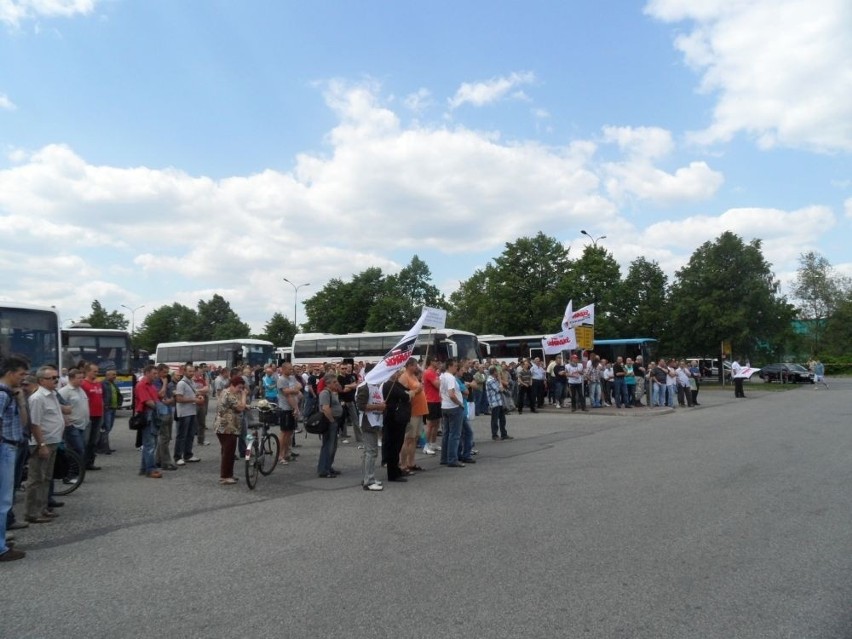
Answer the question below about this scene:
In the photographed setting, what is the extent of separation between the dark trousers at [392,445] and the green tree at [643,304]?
2005 inches

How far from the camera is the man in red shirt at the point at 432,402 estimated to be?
12.5 meters

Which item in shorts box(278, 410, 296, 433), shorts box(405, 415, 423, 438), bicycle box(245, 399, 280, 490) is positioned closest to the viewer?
bicycle box(245, 399, 280, 490)

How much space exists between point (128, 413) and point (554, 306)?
42266 millimetres

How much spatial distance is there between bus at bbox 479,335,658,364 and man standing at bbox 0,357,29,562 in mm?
37773

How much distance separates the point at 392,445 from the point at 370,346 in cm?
3158

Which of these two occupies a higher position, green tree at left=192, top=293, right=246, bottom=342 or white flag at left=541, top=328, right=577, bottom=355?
green tree at left=192, top=293, right=246, bottom=342

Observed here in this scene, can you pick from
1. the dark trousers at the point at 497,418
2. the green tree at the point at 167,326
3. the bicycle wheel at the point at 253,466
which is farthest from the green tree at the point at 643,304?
the green tree at the point at 167,326

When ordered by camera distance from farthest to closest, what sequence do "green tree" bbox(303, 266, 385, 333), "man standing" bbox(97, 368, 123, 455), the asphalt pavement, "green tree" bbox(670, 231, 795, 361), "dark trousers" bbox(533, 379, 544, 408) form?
"green tree" bbox(303, 266, 385, 333)
"green tree" bbox(670, 231, 795, 361)
"dark trousers" bbox(533, 379, 544, 408)
"man standing" bbox(97, 368, 123, 455)
the asphalt pavement

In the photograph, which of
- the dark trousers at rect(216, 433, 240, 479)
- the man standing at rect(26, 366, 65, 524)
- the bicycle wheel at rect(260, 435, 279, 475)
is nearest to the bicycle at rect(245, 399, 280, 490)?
the bicycle wheel at rect(260, 435, 279, 475)

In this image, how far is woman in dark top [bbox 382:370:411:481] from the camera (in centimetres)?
1016

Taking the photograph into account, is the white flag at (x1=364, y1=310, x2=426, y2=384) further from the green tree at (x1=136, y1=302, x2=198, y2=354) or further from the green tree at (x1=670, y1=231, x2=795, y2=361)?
the green tree at (x1=136, y1=302, x2=198, y2=354)

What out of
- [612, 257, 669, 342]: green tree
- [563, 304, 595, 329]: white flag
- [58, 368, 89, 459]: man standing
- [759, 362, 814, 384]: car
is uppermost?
[612, 257, 669, 342]: green tree

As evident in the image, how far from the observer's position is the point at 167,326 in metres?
122

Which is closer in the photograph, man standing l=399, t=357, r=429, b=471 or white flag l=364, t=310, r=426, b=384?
white flag l=364, t=310, r=426, b=384
